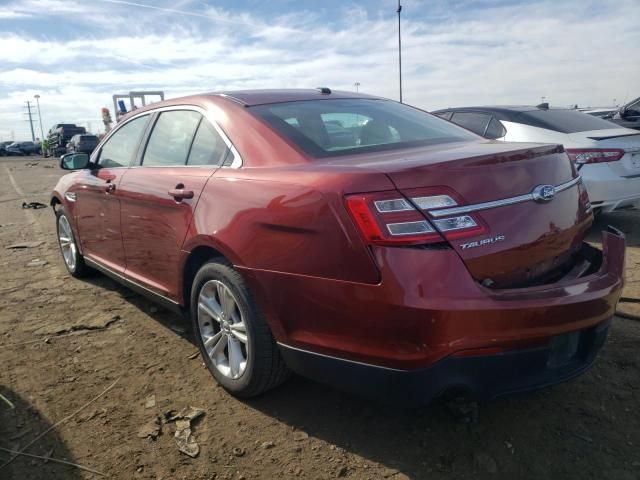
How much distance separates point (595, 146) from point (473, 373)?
448 centimetres

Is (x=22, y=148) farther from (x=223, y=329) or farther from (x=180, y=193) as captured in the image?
(x=223, y=329)

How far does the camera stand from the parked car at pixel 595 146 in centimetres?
547

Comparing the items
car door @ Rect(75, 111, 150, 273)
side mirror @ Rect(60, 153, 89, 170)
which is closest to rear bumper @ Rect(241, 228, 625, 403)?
car door @ Rect(75, 111, 150, 273)

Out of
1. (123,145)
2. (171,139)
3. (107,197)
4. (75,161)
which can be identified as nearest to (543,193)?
(171,139)

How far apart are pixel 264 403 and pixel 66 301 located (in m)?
2.48

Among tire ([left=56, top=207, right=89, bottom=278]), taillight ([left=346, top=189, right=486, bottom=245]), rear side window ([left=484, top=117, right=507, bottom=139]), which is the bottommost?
tire ([left=56, top=207, right=89, bottom=278])

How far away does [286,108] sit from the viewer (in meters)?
2.93

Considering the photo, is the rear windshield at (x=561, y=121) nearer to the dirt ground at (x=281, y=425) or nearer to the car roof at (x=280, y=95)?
the dirt ground at (x=281, y=425)

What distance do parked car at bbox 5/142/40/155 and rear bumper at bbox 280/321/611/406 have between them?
57.5 m

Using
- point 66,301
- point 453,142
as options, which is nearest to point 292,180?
point 453,142

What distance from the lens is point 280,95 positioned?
317 cm

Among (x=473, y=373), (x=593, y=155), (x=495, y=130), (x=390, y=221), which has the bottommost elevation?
(x=473, y=373)

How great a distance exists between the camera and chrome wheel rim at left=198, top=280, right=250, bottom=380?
2615mm

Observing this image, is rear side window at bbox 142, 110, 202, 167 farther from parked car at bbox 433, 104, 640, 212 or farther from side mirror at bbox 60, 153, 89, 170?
parked car at bbox 433, 104, 640, 212
